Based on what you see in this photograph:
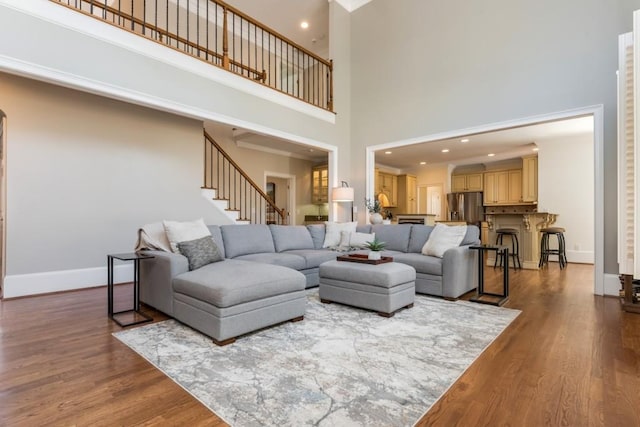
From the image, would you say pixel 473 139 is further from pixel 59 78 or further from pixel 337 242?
pixel 59 78

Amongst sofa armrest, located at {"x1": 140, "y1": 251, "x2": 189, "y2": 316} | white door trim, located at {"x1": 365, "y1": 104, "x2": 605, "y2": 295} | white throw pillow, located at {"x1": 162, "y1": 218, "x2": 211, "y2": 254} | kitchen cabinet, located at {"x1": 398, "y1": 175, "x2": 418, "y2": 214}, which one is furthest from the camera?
kitchen cabinet, located at {"x1": 398, "y1": 175, "x2": 418, "y2": 214}

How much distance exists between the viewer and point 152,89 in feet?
12.7

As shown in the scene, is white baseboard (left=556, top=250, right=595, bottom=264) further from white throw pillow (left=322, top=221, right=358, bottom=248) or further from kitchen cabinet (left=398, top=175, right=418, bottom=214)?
white throw pillow (left=322, top=221, right=358, bottom=248)

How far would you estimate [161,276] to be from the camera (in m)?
3.01

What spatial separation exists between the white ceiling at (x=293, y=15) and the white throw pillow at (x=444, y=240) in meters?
5.46

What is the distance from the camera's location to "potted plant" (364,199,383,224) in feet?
18.9

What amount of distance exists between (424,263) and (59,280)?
14.8 feet

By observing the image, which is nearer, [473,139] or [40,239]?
[40,239]

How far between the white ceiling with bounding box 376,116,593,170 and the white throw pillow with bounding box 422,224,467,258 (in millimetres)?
2302

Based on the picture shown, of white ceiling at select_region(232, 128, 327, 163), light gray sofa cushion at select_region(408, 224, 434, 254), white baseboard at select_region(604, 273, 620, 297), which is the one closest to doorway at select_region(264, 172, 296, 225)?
white ceiling at select_region(232, 128, 327, 163)

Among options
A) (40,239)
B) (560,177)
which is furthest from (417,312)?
(560,177)

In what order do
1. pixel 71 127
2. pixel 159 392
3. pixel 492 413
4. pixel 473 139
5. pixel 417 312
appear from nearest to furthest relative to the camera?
1. pixel 492 413
2. pixel 159 392
3. pixel 417 312
4. pixel 71 127
5. pixel 473 139

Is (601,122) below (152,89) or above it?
below

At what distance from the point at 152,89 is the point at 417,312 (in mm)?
3853
